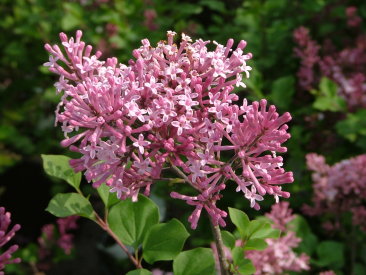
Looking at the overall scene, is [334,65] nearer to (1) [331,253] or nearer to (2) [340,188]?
(2) [340,188]

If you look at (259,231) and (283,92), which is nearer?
(259,231)

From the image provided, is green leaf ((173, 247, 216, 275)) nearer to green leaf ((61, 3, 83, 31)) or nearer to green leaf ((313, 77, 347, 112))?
green leaf ((313, 77, 347, 112))

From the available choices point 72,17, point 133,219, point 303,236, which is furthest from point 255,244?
point 72,17

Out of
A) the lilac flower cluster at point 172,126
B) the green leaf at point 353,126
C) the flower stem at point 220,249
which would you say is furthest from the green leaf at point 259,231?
the green leaf at point 353,126

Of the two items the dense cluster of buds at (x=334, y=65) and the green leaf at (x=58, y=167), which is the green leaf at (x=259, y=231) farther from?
the dense cluster of buds at (x=334, y=65)

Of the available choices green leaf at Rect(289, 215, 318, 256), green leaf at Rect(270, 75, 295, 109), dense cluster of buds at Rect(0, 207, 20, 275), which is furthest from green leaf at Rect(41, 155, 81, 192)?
green leaf at Rect(270, 75, 295, 109)

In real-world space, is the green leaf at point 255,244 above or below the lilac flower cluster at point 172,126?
below

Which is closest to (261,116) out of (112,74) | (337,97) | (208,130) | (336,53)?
(208,130)
